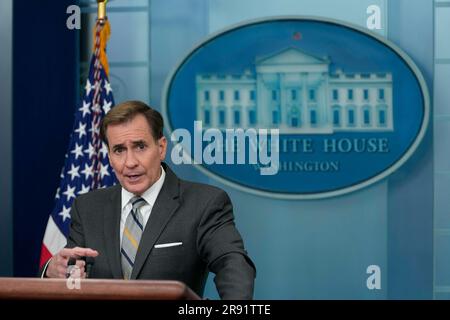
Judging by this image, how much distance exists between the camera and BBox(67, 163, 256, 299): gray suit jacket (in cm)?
201

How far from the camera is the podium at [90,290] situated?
1.01 metres

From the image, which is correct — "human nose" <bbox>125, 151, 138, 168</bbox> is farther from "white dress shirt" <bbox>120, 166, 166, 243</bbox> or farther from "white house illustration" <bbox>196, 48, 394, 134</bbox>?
"white house illustration" <bbox>196, 48, 394, 134</bbox>

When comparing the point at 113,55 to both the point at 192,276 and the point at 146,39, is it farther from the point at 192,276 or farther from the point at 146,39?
the point at 192,276

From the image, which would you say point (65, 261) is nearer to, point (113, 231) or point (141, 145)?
point (113, 231)

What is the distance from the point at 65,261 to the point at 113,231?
0.38m

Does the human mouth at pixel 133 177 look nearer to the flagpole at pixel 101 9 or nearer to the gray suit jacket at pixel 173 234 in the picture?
the gray suit jacket at pixel 173 234


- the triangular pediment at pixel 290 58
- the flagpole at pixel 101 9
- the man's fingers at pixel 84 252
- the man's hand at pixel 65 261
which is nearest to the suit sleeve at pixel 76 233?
the man's hand at pixel 65 261

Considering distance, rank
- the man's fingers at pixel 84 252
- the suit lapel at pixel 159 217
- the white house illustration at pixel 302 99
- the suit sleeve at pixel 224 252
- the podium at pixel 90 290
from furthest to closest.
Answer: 1. the white house illustration at pixel 302 99
2. the suit lapel at pixel 159 217
3. the suit sleeve at pixel 224 252
4. the man's fingers at pixel 84 252
5. the podium at pixel 90 290

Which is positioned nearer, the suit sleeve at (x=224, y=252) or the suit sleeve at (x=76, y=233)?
the suit sleeve at (x=224, y=252)

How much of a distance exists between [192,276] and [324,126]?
5.36 ft

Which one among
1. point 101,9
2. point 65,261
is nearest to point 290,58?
point 101,9

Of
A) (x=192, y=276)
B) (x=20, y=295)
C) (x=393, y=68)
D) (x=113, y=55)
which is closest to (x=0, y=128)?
(x=113, y=55)

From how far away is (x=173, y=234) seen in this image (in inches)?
80.8

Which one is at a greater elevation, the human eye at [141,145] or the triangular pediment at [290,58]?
the triangular pediment at [290,58]
